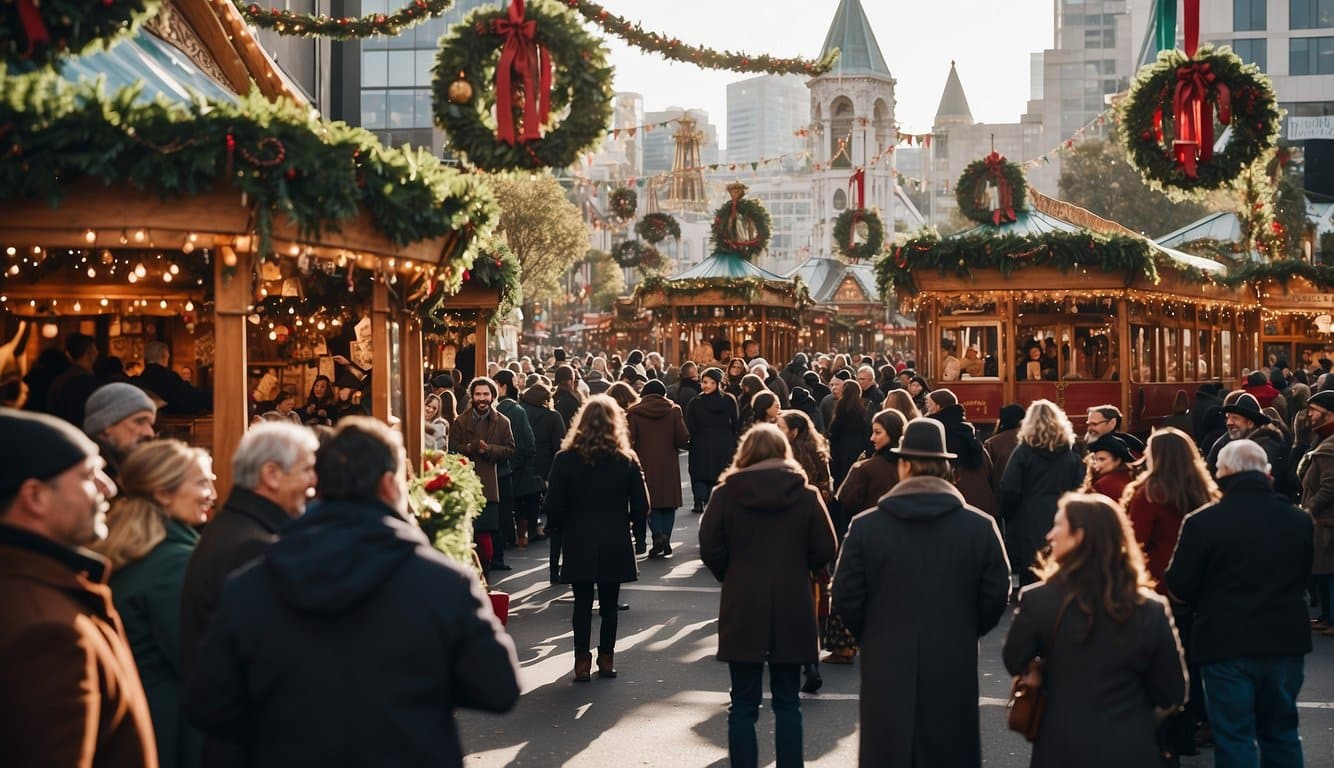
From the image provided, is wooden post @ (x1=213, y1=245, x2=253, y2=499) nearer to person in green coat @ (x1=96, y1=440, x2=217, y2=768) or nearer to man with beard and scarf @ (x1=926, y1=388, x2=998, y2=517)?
person in green coat @ (x1=96, y1=440, x2=217, y2=768)

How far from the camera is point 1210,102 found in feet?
57.1

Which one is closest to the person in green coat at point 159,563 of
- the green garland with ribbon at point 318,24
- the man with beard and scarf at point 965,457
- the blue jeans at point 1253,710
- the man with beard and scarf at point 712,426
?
the blue jeans at point 1253,710

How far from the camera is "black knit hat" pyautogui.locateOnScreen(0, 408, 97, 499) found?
3.69 m

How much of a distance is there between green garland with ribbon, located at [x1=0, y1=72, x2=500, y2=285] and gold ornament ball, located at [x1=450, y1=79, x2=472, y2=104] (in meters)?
2.09

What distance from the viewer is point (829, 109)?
378ft

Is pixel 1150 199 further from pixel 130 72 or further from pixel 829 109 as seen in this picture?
pixel 130 72

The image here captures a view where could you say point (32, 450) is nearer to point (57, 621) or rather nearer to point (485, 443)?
point (57, 621)

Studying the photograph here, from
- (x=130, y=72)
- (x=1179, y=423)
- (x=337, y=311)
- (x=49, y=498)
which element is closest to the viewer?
(x=49, y=498)

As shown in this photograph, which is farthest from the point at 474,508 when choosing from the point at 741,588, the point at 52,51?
the point at 52,51

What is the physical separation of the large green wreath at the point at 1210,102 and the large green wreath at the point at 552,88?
359 inches

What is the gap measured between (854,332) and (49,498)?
6724 cm

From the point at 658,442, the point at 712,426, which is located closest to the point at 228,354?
the point at 658,442

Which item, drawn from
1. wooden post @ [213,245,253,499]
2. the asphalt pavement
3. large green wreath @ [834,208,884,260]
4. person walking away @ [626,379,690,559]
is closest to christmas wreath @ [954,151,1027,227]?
person walking away @ [626,379,690,559]

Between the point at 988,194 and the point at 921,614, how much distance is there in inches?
687
